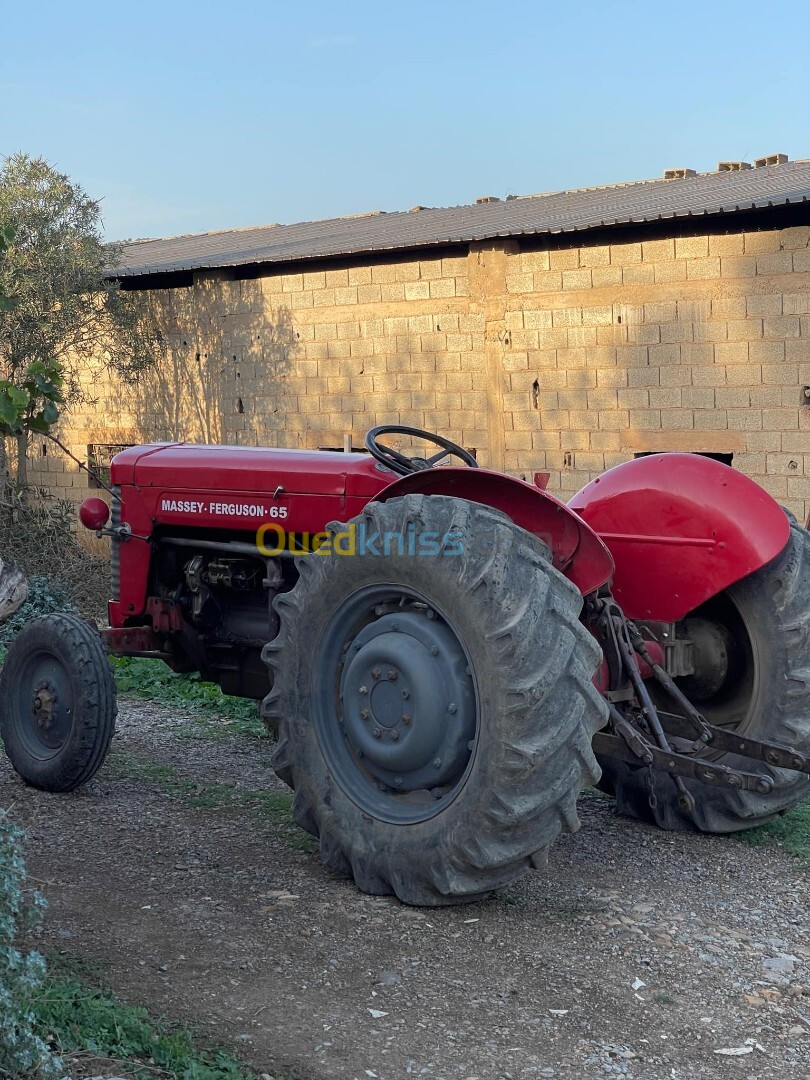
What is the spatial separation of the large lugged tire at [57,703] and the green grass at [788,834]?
2704 mm

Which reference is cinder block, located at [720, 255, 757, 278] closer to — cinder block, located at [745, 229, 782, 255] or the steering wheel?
cinder block, located at [745, 229, 782, 255]

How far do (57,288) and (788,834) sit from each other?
11.1m

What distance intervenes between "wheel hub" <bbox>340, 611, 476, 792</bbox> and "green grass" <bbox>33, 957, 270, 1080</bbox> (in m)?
1.18

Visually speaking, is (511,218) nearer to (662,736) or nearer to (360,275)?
(360,275)

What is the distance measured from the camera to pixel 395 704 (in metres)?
3.91

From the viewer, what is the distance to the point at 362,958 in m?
3.46

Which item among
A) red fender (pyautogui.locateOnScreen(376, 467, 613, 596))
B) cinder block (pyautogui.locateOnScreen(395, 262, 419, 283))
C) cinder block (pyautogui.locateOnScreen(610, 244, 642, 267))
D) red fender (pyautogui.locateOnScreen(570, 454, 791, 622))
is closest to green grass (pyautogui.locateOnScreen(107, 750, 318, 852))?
red fender (pyautogui.locateOnScreen(376, 467, 613, 596))

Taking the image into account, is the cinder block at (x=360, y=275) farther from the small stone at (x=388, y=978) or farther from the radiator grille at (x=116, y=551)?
the small stone at (x=388, y=978)

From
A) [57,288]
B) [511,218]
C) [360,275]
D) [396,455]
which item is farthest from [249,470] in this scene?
[57,288]

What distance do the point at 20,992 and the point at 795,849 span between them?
2.99 meters

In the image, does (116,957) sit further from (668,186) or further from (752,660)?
(668,186)

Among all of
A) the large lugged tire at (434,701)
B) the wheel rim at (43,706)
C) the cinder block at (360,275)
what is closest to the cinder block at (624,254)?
the cinder block at (360,275)

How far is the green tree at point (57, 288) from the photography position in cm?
1324

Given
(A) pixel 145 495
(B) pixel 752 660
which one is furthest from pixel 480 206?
(B) pixel 752 660
